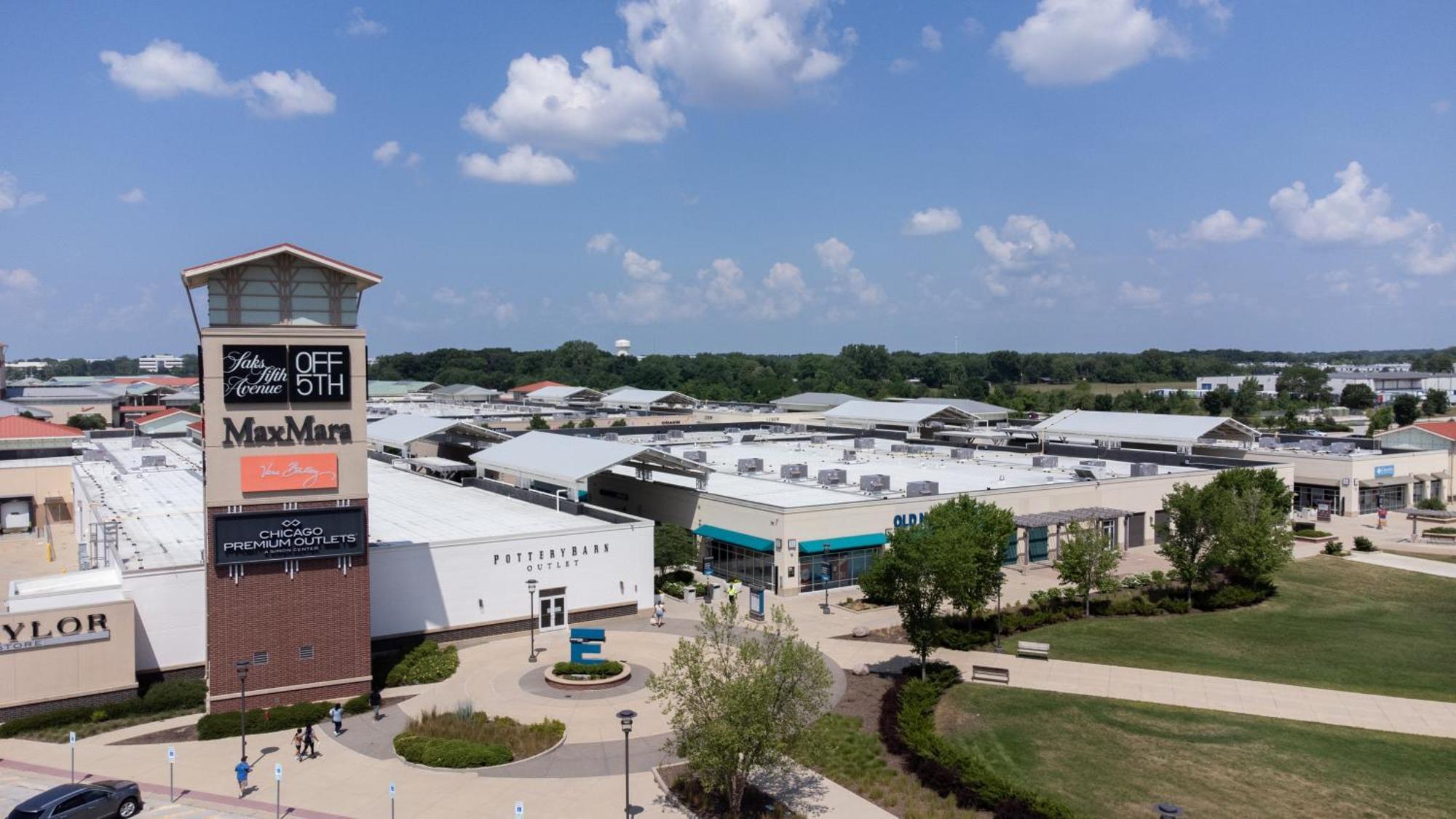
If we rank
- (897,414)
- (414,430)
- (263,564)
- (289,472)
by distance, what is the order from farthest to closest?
(897,414) → (414,430) → (289,472) → (263,564)

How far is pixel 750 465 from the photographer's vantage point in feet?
212

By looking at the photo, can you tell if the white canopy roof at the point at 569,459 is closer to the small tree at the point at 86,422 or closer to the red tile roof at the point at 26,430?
the red tile roof at the point at 26,430

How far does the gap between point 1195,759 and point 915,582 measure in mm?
10006

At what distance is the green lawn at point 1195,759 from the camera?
79.3 feet

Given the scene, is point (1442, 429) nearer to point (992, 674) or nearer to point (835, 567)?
point (835, 567)

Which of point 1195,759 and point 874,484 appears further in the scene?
point 874,484

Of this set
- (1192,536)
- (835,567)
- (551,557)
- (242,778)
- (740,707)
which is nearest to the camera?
(740,707)

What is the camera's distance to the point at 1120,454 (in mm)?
76438

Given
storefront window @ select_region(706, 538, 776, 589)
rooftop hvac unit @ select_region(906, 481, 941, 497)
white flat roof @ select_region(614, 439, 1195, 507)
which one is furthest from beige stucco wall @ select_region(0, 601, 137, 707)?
rooftop hvac unit @ select_region(906, 481, 941, 497)

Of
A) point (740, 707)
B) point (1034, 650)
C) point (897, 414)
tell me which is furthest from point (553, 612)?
point (897, 414)

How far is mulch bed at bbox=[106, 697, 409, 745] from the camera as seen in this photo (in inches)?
1124

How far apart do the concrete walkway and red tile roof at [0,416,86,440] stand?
96.3 m

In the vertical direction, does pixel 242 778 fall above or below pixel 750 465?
below

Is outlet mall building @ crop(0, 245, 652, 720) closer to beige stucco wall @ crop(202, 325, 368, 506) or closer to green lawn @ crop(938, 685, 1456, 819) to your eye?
beige stucco wall @ crop(202, 325, 368, 506)
